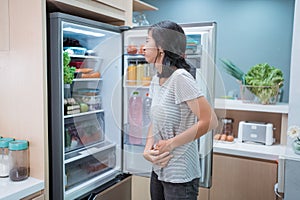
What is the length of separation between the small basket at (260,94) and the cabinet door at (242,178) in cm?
53

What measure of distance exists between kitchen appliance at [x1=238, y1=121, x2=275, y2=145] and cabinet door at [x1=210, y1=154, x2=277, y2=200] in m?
0.27

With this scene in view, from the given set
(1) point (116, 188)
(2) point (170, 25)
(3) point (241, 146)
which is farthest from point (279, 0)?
(1) point (116, 188)

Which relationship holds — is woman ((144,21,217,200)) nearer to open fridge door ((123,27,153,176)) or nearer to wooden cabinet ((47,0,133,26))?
open fridge door ((123,27,153,176))

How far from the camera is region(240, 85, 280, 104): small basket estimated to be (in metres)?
2.35

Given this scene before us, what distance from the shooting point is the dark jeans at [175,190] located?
4.35 feet

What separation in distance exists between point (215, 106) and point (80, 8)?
0.92m

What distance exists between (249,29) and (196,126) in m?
1.92

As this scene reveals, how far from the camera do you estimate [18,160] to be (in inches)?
58.2

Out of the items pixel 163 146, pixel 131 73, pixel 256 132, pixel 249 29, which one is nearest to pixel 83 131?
pixel 131 73

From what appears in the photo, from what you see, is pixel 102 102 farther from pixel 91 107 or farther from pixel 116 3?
pixel 116 3

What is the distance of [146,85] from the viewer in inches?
68.0

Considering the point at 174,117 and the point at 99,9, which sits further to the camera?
the point at 99,9

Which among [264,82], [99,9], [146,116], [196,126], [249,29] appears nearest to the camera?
[196,126]

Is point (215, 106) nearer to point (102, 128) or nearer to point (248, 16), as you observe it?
point (102, 128)
